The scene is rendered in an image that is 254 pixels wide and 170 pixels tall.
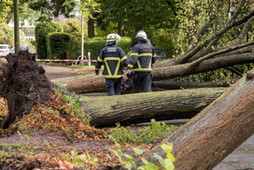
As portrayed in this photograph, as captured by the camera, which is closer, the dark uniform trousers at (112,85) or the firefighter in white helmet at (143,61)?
the dark uniform trousers at (112,85)

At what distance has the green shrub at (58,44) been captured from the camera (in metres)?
42.9

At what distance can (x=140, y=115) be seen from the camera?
8.84m

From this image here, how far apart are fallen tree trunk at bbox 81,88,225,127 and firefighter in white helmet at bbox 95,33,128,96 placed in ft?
7.21

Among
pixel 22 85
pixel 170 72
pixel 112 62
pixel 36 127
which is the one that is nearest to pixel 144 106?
pixel 22 85

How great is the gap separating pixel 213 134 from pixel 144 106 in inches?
189

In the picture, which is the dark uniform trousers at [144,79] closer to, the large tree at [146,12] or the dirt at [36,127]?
the dirt at [36,127]

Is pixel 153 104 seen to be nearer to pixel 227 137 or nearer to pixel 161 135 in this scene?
pixel 161 135

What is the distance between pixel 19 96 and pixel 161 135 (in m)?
2.24

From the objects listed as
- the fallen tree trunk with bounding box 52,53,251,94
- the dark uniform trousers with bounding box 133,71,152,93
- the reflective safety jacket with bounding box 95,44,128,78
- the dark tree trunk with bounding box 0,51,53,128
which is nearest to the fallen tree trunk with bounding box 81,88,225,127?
the dark tree trunk with bounding box 0,51,53,128

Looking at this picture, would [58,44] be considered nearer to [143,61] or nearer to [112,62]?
[143,61]

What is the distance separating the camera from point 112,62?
11.1 metres

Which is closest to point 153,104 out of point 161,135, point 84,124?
point 84,124

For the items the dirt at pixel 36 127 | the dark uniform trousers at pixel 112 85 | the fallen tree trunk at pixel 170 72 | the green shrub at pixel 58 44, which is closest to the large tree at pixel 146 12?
the green shrub at pixel 58 44

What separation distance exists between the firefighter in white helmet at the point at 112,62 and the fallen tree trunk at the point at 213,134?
6964 mm
